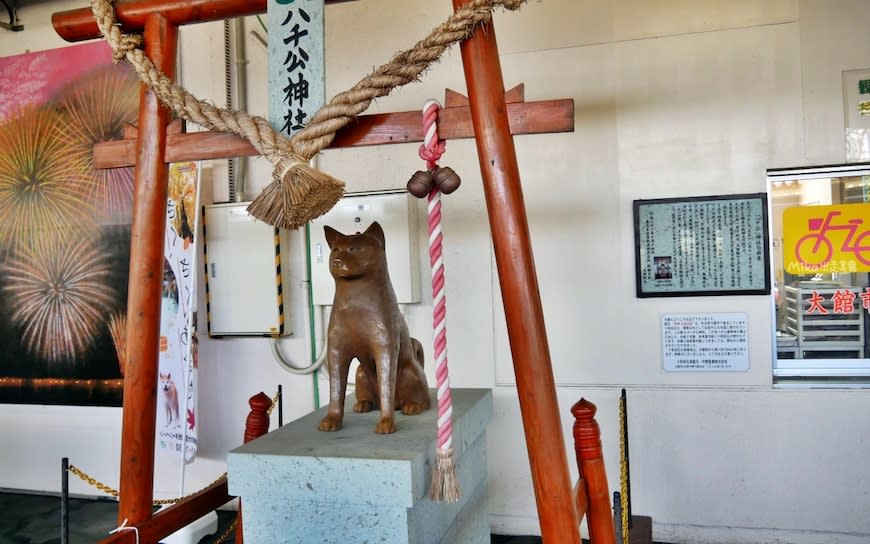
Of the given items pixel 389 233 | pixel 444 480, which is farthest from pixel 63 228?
pixel 444 480

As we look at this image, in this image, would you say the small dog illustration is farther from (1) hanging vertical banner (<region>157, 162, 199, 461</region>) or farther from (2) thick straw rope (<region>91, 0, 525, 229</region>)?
(2) thick straw rope (<region>91, 0, 525, 229</region>)

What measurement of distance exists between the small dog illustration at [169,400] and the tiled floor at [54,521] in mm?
677

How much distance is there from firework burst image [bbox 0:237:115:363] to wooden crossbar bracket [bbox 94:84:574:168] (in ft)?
9.33

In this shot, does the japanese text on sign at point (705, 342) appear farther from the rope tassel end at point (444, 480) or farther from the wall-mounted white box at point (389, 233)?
the rope tassel end at point (444, 480)

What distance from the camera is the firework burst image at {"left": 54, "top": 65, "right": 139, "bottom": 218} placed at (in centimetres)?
423

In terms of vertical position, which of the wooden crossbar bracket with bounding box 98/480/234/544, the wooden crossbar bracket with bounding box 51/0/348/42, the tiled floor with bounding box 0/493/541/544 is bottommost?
the tiled floor with bounding box 0/493/541/544

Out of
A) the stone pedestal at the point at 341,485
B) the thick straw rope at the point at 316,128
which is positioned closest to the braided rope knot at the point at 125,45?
the thick straw rope at the point at 316,128

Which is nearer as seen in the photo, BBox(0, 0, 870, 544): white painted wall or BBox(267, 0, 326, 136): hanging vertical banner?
BBox(267, 0, 326, 136): hanging vertical banner

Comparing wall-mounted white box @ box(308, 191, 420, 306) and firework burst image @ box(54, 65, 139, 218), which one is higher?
firework burst image @ box(54, 65, 139, 218)

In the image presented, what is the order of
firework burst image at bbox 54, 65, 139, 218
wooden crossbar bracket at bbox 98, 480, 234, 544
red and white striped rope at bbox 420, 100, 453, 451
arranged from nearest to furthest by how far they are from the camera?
red and white striped rope at bbox 420, 100, 453, 451, wooden crossbar bracket at bbox 98, 480, 234, 544, firework burst image at bbox 54, 65, 139, 218

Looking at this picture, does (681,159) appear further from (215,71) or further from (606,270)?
(215,71)

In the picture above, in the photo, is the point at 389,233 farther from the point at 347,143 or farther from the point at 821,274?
the point at 821,274

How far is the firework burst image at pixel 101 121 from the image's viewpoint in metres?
4.23

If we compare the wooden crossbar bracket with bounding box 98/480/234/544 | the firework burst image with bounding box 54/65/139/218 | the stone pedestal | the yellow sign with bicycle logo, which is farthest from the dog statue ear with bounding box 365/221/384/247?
the firework burst image with bounding box 54/65/139/218
